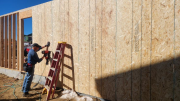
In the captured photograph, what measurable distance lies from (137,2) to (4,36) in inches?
270

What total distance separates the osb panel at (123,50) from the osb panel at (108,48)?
0.13 meters

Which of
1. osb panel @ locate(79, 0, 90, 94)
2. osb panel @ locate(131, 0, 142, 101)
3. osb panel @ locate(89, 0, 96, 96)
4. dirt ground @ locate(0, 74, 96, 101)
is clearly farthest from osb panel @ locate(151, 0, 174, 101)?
dirt ground @ locate(0, 74, 96, 101)

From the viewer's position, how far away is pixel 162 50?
224 centimetres

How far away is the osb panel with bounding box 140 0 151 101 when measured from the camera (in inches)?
93.0

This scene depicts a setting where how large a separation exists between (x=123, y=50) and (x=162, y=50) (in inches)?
31.1

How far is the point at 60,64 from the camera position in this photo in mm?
3713

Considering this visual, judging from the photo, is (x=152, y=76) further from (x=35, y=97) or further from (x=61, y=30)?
(x=35, y=97)

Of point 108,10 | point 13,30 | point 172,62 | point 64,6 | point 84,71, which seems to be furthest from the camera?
point 13,30

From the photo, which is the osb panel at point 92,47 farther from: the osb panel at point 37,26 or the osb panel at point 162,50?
the osb panel at point 37,26

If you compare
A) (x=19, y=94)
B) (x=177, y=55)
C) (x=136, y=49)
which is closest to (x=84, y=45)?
(x=136, y=49)

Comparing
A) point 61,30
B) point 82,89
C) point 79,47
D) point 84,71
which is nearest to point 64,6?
point 61,30

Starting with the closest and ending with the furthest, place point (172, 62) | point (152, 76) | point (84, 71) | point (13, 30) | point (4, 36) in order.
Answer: point (172, 62) → point (152, 76) → point (84, 71) → point (13, 30) → point (4, 36)

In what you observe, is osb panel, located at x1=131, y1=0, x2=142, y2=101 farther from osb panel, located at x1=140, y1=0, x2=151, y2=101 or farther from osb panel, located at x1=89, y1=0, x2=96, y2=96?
osb panel, located at x1=89, y1=0, x2=96, y2=96

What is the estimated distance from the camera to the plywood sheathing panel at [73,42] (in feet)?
11.4
